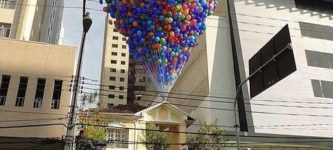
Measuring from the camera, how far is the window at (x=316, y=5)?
4656cm

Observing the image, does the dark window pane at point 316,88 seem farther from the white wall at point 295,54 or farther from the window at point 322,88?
the white wall at point 295,54

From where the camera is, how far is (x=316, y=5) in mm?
47469

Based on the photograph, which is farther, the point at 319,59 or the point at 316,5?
the point at 316,5

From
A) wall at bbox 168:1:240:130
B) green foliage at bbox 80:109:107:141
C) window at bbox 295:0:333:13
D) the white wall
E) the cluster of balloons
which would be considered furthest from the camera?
window at bbox 295:0:333:13

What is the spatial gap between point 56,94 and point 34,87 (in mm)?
1549

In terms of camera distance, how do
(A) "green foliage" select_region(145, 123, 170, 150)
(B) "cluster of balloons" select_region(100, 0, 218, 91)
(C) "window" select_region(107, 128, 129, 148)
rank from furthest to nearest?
1. (B) "cluster of balloons" select_region(100, 0, 218, 91)
2. (C) "window" select_region(107, 128, 129, 148)
3. (A) "green foliage" select_region(145, 123, 170, 150)

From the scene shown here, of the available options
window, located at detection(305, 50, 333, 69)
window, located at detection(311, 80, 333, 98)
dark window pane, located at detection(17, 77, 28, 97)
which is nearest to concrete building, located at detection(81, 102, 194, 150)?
dark window pane, located at detection(17, 77, 28, 97)

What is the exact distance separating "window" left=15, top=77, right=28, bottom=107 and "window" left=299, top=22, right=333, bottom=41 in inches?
1160

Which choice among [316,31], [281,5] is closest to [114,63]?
[281,5]

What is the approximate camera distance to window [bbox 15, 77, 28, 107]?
91.8 ft

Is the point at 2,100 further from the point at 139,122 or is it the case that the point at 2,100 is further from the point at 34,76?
the point at 139,122

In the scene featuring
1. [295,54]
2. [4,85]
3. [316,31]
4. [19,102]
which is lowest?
[19,102]

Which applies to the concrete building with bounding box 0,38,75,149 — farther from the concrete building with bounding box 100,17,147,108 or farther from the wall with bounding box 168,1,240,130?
the concrete building with bounding box 100,17,147,108

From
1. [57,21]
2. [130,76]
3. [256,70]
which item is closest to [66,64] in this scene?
[256,70]
